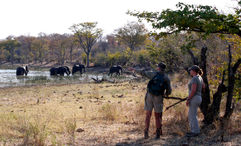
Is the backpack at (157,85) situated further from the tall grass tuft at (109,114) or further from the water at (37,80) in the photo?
the water at (37,80)

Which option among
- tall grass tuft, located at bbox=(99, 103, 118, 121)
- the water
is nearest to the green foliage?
tall grass tuft, located at bbox=(99, 103, 118, 121)

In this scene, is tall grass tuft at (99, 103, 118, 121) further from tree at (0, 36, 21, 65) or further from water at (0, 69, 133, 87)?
tree at (0, 36, 21, 65)

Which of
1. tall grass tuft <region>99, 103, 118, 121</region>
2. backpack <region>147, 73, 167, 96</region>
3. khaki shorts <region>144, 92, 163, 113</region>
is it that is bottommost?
tall grass tuft <region>99, 103, 118, 121</region>

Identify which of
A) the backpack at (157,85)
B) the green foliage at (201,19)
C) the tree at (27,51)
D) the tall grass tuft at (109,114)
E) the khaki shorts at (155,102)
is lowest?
the tall grass tuft at (109,114)

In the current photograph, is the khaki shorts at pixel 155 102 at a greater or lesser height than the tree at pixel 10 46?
lesser

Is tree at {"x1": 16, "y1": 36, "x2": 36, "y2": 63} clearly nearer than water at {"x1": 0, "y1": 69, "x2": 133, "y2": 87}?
No

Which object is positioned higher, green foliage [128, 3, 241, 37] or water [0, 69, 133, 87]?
green foliage [128, 3, 241, 37]

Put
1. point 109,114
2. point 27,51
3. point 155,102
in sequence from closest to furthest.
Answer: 1. point 155,102
2. point 109,114
3. point 27,51

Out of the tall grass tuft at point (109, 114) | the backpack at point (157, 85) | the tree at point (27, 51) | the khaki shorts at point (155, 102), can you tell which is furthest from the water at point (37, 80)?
the tree at point (27, 51)

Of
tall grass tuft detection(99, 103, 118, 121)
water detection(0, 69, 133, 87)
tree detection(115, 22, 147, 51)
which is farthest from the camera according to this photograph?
tree detection(115, 22, 147, 51)

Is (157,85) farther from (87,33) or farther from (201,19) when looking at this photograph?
(87,33)

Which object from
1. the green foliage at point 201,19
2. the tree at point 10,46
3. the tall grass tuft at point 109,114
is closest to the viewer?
the green foliage at point 201,19

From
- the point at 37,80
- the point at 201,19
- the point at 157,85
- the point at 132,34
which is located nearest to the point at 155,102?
the point at 157,85

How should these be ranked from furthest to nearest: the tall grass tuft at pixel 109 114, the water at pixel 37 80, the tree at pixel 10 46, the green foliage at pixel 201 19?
the tree at pixel 10 46 < the water at pixel 37 80 < the tall grass tuft at pixel 109 114 < the green foliage at pixel 201 19
